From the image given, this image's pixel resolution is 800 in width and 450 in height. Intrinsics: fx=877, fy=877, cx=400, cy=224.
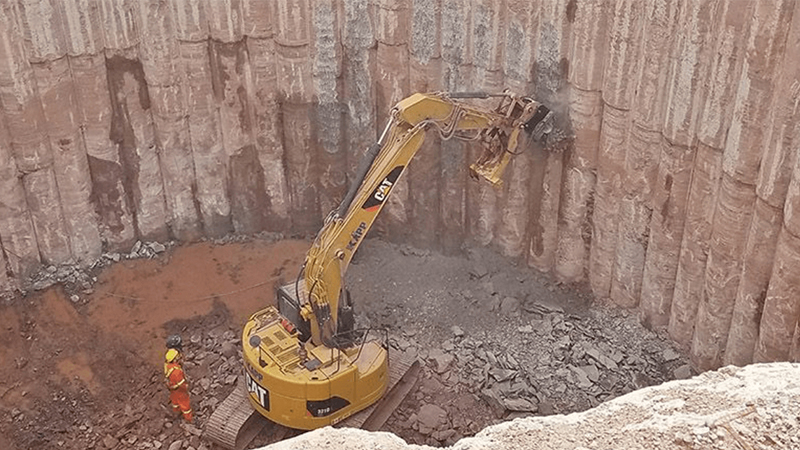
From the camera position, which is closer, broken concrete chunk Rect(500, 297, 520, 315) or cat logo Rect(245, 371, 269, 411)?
cat logo Rect(245, 371, 269, 411)

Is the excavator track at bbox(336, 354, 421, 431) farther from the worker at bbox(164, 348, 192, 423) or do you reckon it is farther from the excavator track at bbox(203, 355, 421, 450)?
the worker at bbox(164, 348, 192, 423)

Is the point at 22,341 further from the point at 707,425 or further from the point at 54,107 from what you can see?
the point at 707,425

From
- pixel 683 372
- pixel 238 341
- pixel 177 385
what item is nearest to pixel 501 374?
pixel 683 372

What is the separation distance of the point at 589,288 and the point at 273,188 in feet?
19.1

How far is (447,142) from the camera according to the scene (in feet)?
46.3

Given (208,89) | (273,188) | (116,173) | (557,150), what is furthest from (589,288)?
(116,173)

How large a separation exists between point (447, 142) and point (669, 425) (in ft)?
28.8

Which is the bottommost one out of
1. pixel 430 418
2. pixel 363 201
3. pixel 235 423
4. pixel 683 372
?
pixel 430 418

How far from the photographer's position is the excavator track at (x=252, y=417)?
11531 mm

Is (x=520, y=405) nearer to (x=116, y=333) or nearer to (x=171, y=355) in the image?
(x=171, y=355)

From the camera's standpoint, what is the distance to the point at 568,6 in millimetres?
12023

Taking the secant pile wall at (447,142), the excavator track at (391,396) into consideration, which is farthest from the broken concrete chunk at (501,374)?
the secant pile wall at (447,142)

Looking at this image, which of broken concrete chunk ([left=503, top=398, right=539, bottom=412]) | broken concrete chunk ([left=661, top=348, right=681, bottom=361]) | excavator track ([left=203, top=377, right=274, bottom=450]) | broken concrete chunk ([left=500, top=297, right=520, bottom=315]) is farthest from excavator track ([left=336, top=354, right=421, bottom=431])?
broken concrete chunk ([left=661, top=348, right=681, bottom=361])

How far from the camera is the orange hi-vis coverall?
470 inches
